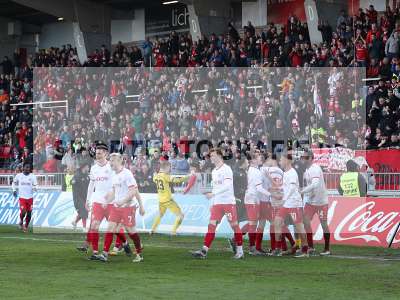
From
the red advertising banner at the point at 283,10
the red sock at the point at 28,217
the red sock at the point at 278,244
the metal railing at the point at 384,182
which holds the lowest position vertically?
the red sock at the point at 28,217

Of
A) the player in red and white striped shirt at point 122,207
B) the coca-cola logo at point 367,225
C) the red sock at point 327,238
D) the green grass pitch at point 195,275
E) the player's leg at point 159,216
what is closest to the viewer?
the green grass pitch at point 195,275

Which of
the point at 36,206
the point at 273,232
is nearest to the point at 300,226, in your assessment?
the point at 273,232

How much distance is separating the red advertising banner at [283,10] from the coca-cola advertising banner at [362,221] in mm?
18622

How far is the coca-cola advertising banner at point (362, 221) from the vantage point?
2111cm

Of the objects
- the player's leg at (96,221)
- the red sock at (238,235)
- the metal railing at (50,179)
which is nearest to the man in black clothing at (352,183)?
the red sock at (238,235)

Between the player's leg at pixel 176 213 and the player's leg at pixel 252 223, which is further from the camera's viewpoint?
the player's leg at pixel 176 213

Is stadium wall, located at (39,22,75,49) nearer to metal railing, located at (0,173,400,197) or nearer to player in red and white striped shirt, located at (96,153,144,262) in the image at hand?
metal railing, located at (0,173,400,197)

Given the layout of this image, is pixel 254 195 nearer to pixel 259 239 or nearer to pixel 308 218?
pixel 259 239

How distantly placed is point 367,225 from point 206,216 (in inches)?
221

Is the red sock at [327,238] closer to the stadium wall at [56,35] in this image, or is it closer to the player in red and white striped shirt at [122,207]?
the player in red and white striped shirt at [122,207]

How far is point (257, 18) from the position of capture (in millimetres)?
42219

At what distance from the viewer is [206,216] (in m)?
25.5

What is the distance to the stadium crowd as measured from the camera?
27467 mm

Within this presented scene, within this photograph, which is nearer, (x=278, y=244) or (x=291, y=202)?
(x=291, y=202)
